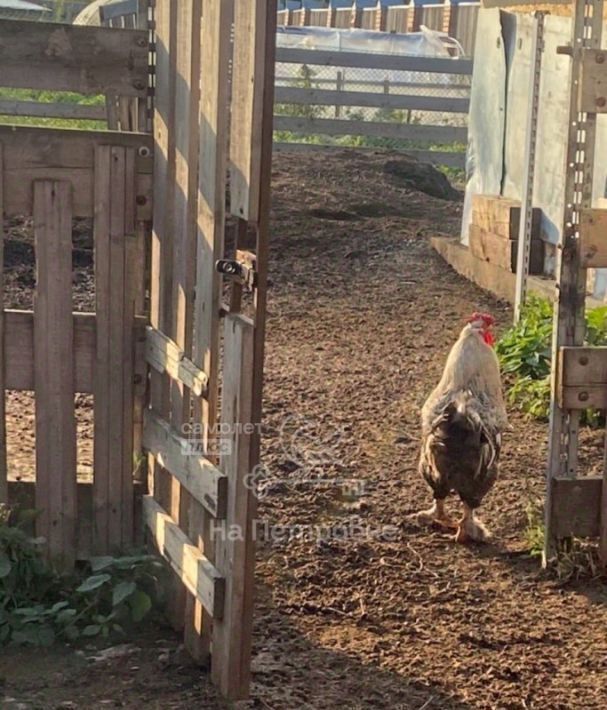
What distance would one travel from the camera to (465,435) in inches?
221

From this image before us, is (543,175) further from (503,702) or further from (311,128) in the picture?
(311,128)

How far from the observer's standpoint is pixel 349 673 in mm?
4164

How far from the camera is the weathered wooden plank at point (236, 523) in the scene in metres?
3.60

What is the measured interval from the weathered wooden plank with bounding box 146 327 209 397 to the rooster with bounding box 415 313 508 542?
5.47 ft

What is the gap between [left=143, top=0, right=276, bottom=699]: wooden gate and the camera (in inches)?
140

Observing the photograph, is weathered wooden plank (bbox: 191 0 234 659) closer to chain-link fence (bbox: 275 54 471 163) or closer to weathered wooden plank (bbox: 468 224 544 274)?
weathered wooden plank (bbox: 468 224 544 274)

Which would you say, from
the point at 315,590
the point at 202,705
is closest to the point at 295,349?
the point at 315,590

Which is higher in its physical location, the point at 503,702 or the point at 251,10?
the point at 251,10

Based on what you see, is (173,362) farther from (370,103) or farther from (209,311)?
(370,103)

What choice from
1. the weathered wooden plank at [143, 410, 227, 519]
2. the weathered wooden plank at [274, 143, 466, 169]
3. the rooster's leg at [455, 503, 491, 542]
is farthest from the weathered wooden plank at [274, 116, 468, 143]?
the weathered wooden plank at [143, 410, 227, 519]

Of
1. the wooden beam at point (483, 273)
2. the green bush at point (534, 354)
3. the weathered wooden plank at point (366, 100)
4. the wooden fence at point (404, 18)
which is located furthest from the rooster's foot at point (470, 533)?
the wooden fence at point (404, 18)

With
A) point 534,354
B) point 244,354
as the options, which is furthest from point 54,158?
point 534,354

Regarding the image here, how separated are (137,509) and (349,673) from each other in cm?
100

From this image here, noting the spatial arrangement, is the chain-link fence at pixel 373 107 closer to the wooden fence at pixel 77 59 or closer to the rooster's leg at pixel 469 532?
the rooster's leg at pixel 469 532
